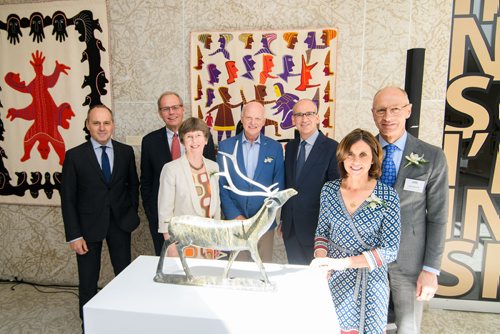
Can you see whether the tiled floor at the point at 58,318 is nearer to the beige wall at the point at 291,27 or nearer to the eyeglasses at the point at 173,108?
the beige wall at the point at 291,27

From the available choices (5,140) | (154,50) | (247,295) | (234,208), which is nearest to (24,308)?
(5,140)

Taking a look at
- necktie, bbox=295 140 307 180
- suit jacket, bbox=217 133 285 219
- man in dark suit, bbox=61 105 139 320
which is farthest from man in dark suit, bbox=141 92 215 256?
necktie, bbox=295 140 307 180

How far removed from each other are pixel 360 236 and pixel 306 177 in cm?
69

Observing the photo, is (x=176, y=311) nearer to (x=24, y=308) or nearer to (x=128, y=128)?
(x=128, y=128)

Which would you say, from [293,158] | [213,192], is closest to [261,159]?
[293,158]

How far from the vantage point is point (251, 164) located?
236cm

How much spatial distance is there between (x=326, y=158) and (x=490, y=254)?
1951mm

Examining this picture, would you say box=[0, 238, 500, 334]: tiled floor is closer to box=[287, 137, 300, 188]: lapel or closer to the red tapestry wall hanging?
the red tapestry wall hanging

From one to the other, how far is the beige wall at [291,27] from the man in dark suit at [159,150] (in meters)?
0.60

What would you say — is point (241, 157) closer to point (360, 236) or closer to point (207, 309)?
point (360, 236)

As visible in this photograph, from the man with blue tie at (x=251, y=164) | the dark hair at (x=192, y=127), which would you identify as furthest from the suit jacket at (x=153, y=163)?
the dark hair at (x=192, y=127)

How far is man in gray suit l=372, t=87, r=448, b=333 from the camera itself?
5.82 feet

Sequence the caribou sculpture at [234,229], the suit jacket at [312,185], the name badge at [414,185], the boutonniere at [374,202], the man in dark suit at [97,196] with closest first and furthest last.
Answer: the caribou sculpture at [234,229] → the boutonniere at [374,202] → the name badge at [414,185] → the suit jacket at [312,185] → the man in dark suit at [97,196]

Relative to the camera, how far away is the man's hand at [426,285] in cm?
178
